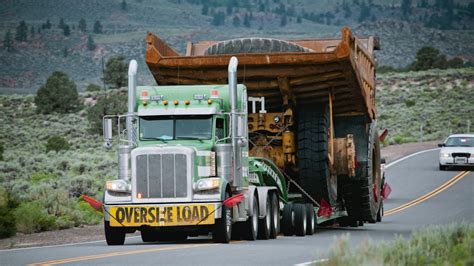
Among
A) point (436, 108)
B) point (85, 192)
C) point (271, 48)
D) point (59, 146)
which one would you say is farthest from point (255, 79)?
point (436, 108)

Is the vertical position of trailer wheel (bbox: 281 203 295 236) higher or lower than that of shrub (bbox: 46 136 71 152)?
higher

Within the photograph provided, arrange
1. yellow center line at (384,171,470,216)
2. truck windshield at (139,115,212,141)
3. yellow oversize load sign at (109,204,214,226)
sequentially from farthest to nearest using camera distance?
yellow center line at (384,171,470,216)
truck windshield at (139,115,212,141)
yellow oversize load sign at (109,204,214,226)

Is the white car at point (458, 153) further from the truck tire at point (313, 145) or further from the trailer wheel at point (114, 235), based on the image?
the trailer wheel at point (114, 235)

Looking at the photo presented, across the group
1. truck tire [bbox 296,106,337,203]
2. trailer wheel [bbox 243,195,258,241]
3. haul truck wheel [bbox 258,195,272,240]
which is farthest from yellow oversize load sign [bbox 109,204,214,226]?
truck tire [bbox 296,106,337,203]

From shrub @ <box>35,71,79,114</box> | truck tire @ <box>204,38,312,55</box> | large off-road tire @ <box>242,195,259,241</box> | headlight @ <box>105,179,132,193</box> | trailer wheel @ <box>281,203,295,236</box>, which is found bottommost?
shrub @ <box>35,71,79,114</box>

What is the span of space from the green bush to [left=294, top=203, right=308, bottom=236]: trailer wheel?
5.67 metres

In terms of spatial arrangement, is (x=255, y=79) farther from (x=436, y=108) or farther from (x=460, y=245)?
(x=436, y=108)

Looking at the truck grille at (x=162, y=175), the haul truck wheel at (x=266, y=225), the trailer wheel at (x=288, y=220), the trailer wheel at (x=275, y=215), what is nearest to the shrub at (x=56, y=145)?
the trailer wheel at (x=288, y=220)

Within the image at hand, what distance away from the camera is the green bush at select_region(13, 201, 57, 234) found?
77.2ft

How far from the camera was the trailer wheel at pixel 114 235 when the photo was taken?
1911cm

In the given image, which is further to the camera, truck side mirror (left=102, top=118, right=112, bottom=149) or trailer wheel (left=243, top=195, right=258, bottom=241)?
trailer wheel (left=243, top=195, right=258, bottom=241)

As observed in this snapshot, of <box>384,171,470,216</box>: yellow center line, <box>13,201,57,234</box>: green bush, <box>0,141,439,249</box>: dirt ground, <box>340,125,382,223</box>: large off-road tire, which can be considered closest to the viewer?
<box>0,141,439,249</box>: dirt ground

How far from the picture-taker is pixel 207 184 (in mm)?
18672

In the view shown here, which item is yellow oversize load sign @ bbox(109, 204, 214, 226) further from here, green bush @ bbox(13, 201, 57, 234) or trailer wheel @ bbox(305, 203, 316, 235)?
green bush @ bbox(13, 201, 57, 234)
